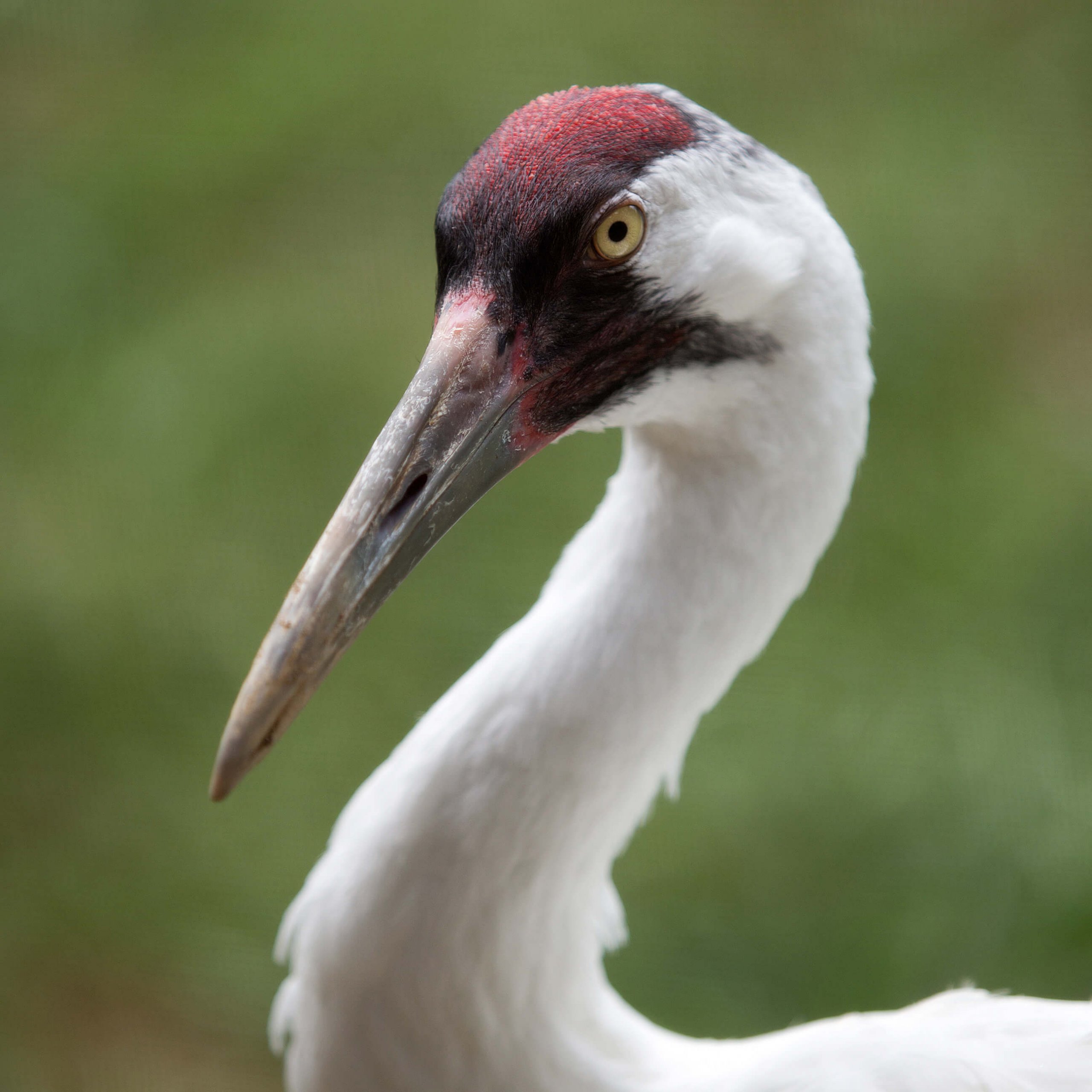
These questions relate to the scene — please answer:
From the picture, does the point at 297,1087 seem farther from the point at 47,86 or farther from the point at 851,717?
the point at 47,86

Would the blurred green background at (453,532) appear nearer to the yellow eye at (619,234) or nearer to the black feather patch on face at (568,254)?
the black feather patch on face at (568,254)

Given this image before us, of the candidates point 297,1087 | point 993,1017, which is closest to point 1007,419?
point 993,1017

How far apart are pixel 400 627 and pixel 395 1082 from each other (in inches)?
68.6

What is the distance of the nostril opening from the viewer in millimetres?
1226

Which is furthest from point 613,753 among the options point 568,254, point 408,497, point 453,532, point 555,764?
point 453,532

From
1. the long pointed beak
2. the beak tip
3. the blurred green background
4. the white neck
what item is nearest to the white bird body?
the white neck

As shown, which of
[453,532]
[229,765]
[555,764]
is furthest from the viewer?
[453,532]

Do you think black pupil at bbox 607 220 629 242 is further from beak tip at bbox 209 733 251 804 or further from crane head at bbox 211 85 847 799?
beak tip at bbox 209 733 251 804

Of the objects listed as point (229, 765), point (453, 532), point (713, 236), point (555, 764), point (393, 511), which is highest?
point (453, 532)

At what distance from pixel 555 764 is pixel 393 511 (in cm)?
36

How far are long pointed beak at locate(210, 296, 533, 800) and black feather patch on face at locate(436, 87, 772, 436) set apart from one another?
0.12ft

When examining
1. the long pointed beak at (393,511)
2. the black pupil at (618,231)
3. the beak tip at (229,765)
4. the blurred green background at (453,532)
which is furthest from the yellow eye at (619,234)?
the blurred green background at (453,532)

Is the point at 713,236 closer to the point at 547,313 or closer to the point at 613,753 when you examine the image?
the point at 547,313

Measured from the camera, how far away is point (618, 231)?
4.06ft
